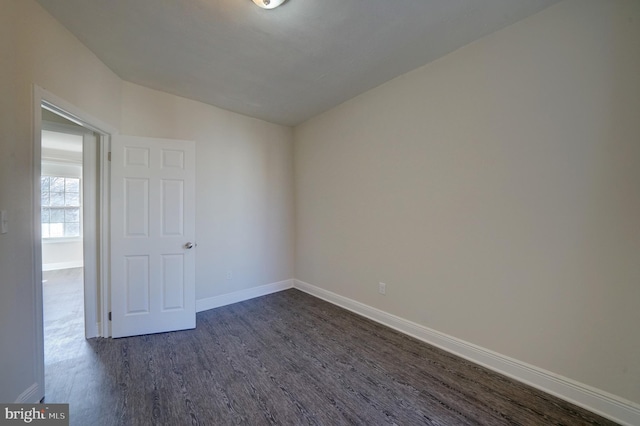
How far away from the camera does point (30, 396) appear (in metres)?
1.61

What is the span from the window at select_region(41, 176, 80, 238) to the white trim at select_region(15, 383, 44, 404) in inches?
232

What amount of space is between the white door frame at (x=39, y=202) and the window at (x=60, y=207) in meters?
4.95

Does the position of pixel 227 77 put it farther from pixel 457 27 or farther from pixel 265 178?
pixel 457 27

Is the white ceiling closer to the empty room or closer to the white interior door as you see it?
the empty room

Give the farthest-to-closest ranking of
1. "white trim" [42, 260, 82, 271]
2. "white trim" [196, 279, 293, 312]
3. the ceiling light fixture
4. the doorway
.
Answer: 1. "white trim" [42, 260, 82, 271]
2. "white trim" [196, 279, 293, 312]
3. the doorway
4. the ceiling light fixture

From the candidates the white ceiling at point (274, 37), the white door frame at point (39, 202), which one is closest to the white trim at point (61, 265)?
the white door frame at point (39, 202)

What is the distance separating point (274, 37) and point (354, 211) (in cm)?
203

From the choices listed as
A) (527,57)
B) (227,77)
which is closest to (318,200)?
(227,77)

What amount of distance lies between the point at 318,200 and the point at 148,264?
2.26 meters

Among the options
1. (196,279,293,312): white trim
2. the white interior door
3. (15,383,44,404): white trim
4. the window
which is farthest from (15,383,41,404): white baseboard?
the window

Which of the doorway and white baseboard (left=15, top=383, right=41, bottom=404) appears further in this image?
the doorway

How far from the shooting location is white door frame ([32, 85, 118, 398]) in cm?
166

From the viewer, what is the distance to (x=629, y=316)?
1.53m

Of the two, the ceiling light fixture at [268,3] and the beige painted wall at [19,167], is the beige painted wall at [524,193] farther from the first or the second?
the beige painted wall at [19,167]
